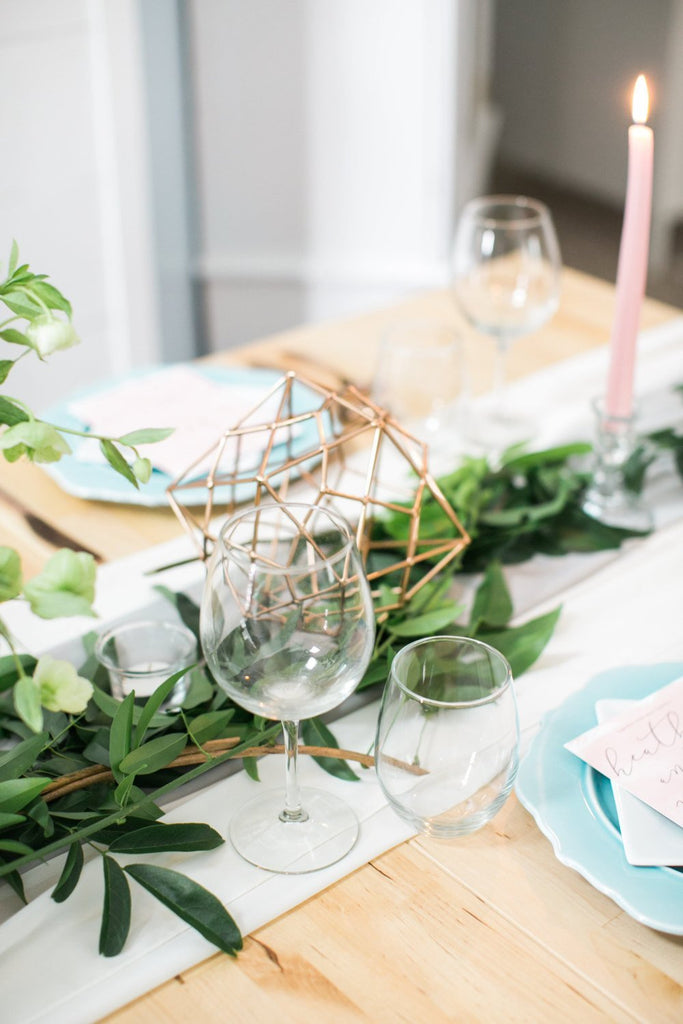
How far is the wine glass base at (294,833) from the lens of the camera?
64cm

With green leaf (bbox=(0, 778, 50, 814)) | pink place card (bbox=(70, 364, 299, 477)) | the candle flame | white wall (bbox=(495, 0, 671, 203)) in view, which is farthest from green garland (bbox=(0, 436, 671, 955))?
white wall (bbox=(495, 0, 671, 203))

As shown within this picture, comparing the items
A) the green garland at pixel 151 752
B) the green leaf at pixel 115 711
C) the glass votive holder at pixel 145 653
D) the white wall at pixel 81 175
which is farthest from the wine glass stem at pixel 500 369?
the white wall at pixel 81 175

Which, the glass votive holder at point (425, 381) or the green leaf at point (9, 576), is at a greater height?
the green leaf at point (9, 576)

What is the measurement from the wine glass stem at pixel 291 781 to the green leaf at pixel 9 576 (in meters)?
0.20

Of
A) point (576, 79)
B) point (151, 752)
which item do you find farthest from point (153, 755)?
point (576, 79)

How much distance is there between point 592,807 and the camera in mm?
649

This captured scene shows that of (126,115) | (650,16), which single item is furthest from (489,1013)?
(650,16)

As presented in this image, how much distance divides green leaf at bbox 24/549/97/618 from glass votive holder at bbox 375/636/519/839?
203mm

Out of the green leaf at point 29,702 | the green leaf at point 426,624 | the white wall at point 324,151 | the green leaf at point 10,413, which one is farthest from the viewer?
the white wall at point 324,151

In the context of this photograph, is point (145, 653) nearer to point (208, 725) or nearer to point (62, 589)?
point (208, 725)

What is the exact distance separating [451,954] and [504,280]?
763 millimetres

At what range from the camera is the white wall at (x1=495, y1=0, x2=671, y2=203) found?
4102mm

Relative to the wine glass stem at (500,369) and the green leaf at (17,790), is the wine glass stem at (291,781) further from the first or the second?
the wine glass stem at (500,369)

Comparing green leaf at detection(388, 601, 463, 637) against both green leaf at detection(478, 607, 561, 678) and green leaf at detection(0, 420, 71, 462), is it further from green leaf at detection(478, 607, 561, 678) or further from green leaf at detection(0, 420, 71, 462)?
green leaf at detection(0, 420, 71, 462)
